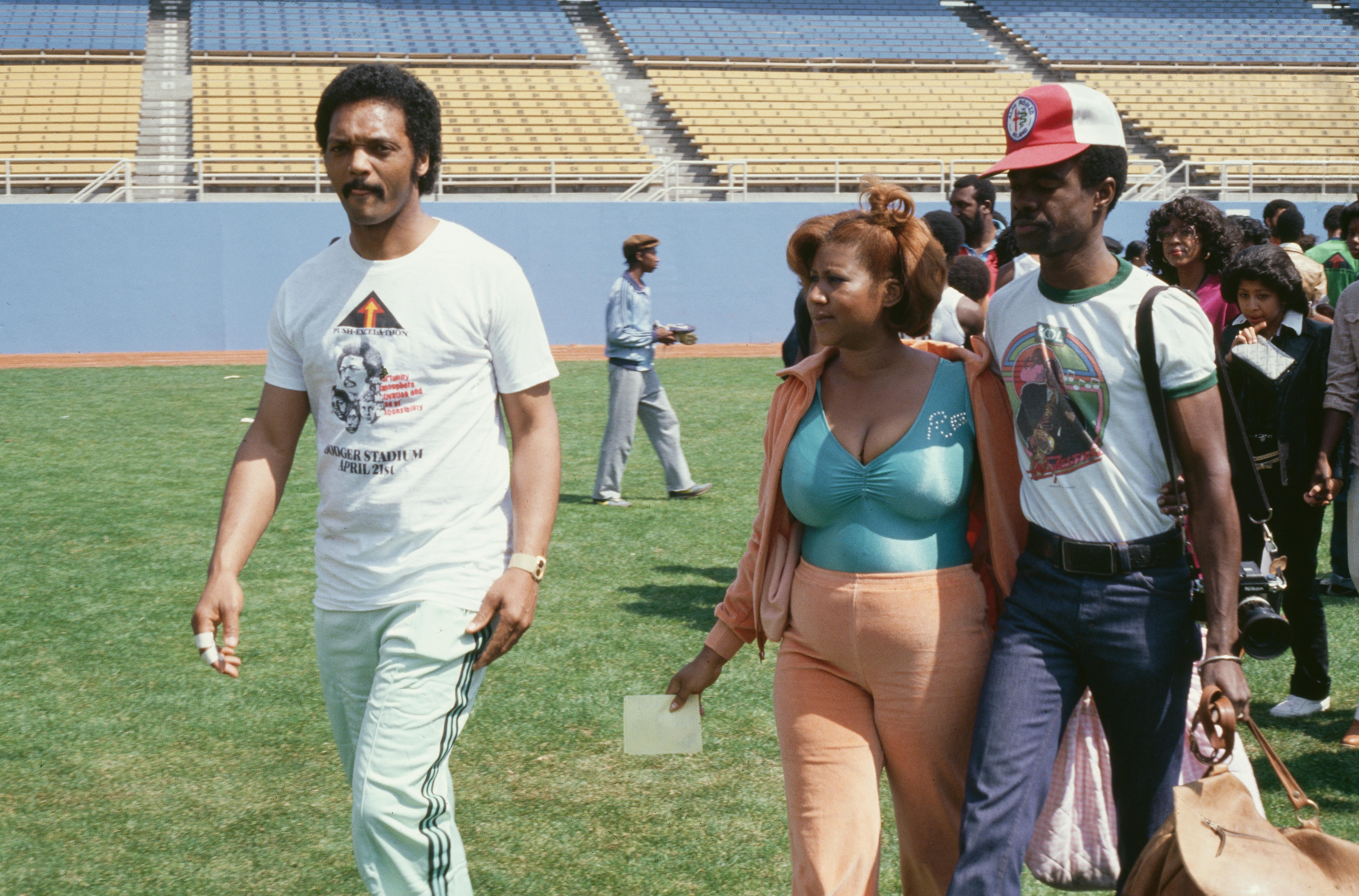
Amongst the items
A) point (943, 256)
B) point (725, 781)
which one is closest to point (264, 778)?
point (725, 781)

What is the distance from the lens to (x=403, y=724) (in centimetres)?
264

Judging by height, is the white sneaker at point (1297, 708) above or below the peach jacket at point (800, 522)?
below

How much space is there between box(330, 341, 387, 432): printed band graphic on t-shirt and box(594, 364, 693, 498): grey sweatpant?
6.23 m

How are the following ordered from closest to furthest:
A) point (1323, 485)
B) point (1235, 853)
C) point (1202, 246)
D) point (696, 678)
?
point (1235, 853) < point (696, 678) < point (1323, 485) < point (1202, 246)

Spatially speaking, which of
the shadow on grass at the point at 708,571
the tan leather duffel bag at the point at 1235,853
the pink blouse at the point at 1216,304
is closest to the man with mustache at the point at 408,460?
the tan leather duffel bag at the point at 1235,853

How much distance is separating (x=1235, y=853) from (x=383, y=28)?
1203 inches

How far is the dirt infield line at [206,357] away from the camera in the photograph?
62.3 ft

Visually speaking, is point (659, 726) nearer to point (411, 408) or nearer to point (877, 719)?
point (877, 719)

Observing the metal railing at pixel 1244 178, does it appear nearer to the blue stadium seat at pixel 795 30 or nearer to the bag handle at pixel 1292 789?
the blue stadium seat at pixel 795 30

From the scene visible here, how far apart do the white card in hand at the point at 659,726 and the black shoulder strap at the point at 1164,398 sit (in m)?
1.24

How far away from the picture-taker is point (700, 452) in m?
11.1

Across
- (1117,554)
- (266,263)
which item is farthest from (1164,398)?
(266,263)

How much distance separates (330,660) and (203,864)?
1418 mm

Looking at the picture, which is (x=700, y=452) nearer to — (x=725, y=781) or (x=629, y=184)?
(x=725, y=781)
